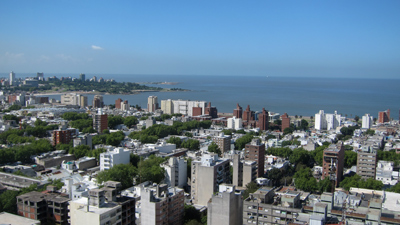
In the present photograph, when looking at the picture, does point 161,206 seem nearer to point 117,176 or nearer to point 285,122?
point 117,176

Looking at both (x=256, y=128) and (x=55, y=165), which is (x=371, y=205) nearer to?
(x=55, y=165)

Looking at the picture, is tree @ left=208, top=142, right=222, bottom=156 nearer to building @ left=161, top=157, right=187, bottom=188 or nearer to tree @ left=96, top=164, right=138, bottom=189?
building @ left=161, top=157, right=187, bottom=188

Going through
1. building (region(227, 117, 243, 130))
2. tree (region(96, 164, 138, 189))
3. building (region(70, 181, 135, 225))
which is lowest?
building (region(227, 117, 243, 130))

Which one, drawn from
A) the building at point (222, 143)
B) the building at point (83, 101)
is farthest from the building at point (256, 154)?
the building at point (83, 101)

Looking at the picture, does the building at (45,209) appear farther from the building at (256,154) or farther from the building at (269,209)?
the building at (256,154)

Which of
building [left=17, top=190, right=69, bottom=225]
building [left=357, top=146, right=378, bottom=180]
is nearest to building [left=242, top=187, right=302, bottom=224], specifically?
building [left=17, top=190, right=69, bottom=225]

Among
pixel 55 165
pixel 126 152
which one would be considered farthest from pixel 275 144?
pixel 55 165
